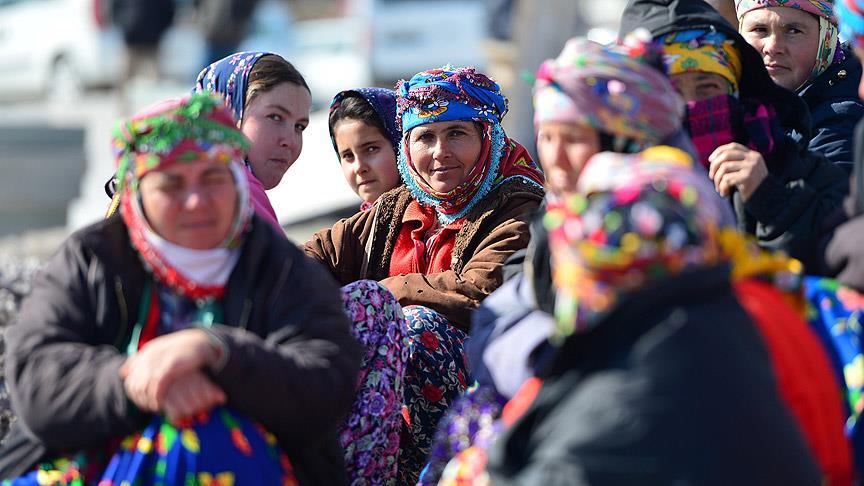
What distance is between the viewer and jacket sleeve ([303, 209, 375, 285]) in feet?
16.5

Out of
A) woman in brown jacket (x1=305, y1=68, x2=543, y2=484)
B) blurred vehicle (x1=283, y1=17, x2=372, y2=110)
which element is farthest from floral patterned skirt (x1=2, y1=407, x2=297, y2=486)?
blurred vehicle (x1=283, y1=17, x2=372, y2=110)

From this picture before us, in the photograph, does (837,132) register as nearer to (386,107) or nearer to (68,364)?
(386,107)

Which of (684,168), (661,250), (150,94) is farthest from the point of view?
(150,94)

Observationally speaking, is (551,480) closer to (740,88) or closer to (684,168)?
(684,168)

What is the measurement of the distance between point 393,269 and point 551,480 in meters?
2.21

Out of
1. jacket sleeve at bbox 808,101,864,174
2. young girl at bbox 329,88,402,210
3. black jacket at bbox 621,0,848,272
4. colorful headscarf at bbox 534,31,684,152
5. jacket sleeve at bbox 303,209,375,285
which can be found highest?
colorful headscarf at bbox 534,31,684,152

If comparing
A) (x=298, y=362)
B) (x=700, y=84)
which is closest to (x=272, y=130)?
(x=700, y=84)

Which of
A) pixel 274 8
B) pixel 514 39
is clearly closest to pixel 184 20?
pixel 274 8

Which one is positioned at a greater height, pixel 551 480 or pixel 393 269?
pixel 551 480

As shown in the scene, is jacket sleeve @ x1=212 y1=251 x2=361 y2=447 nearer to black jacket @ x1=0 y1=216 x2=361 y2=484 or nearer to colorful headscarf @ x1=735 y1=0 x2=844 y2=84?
black jacket @ x1=0 y1=216 x2=361 y2=484

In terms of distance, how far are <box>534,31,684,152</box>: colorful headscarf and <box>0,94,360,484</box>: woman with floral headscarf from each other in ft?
2.56

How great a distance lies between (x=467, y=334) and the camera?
15.1ft

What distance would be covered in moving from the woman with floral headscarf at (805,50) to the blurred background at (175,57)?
8.10 m

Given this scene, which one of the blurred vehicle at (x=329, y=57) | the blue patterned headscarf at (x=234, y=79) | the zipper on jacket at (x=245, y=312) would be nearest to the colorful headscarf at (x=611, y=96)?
the zipper on jacket at (x=245, y=312)
